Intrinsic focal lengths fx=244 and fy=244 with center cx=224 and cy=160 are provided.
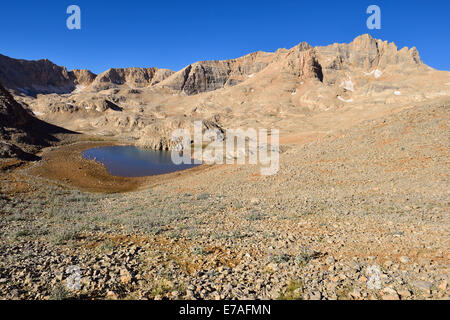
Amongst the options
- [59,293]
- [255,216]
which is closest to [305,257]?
[255,216]

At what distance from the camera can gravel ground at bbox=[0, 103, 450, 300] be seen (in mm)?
5461

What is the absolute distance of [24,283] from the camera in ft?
18.5

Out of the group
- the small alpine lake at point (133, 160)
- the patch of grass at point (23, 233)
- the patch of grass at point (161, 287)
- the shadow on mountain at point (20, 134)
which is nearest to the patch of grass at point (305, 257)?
the patch of grass at point (161, 287)

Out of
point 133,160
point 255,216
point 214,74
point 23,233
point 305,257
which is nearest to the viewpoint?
point 305,257

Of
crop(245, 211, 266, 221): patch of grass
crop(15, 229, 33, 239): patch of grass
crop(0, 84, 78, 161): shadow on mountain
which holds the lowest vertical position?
crop(15, 229, 33, 239): patch of grass

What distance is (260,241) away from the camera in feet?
27.0

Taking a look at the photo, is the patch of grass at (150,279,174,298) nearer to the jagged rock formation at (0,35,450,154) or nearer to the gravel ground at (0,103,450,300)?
the gravel ground at (0,103,450,300)

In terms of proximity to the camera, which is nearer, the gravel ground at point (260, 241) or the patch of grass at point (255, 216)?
the gravel ground at point (260, 241)

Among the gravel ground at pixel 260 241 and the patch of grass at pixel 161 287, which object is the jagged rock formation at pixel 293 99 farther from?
the patch of grass at pixel 161 287

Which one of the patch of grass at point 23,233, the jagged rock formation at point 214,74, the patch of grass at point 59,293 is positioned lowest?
the patch of grass at point 23,233

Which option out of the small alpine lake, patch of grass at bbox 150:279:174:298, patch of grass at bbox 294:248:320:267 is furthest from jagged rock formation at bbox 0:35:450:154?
patch of grass at bbox 150:279:174:298

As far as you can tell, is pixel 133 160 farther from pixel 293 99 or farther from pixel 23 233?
pixel 293 99

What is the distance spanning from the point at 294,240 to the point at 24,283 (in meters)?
7.39

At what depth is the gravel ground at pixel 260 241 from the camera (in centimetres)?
546
